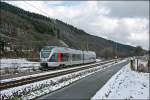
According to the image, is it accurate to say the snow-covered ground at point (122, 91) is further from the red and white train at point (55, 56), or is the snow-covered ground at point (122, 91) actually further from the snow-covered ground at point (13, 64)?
the snow-covered ground at point (13, 64)

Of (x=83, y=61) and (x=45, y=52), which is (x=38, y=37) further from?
(x=45, y=52)

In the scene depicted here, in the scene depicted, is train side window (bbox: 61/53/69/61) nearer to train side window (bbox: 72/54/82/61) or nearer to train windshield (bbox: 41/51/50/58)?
train windshield (bbox: 41/51/50/58)

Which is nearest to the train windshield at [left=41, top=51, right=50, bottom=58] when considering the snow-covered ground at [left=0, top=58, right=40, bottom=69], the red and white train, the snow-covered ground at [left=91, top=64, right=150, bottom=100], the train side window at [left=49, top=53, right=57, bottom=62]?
the red and white train

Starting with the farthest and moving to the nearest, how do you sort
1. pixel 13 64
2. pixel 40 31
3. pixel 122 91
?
pixel 40 31
pixel 13 64
pixel 122 91

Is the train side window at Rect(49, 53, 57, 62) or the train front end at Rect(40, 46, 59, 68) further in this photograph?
the train side window at Rect(49, 53, 57, 62)

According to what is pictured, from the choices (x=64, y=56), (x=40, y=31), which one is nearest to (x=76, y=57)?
(x=64, y=56)

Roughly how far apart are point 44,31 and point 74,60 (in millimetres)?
62255

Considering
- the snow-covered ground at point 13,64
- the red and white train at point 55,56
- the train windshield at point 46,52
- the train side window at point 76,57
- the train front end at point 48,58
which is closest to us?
the train front end at point 48,58

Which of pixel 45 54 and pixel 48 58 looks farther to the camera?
pixel 45 54

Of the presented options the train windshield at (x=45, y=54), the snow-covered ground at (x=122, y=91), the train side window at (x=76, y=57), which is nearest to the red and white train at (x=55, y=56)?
the train windshield at (x=45, y=54)

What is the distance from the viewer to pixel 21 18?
11938 centimetres

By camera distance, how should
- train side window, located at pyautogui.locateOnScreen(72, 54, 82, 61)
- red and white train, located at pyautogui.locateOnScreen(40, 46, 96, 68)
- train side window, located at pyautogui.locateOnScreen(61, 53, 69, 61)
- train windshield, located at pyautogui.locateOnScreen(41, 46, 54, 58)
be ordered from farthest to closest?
train side window, located at pyautogui.locateOnScreen(72, 54, 82, 61), train side window, located at pyautogui.locateOnScreen(61, 53, 69, 61), train windshield, located at pyautogui.locateOnScreen(41, 46, 54, 58), red and white train, located at pyautogui.locateOnScreen(40, 46, 96, 68)

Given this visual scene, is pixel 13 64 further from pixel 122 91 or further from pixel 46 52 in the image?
pixel 122 91

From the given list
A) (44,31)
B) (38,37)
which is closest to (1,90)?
(38,37)
